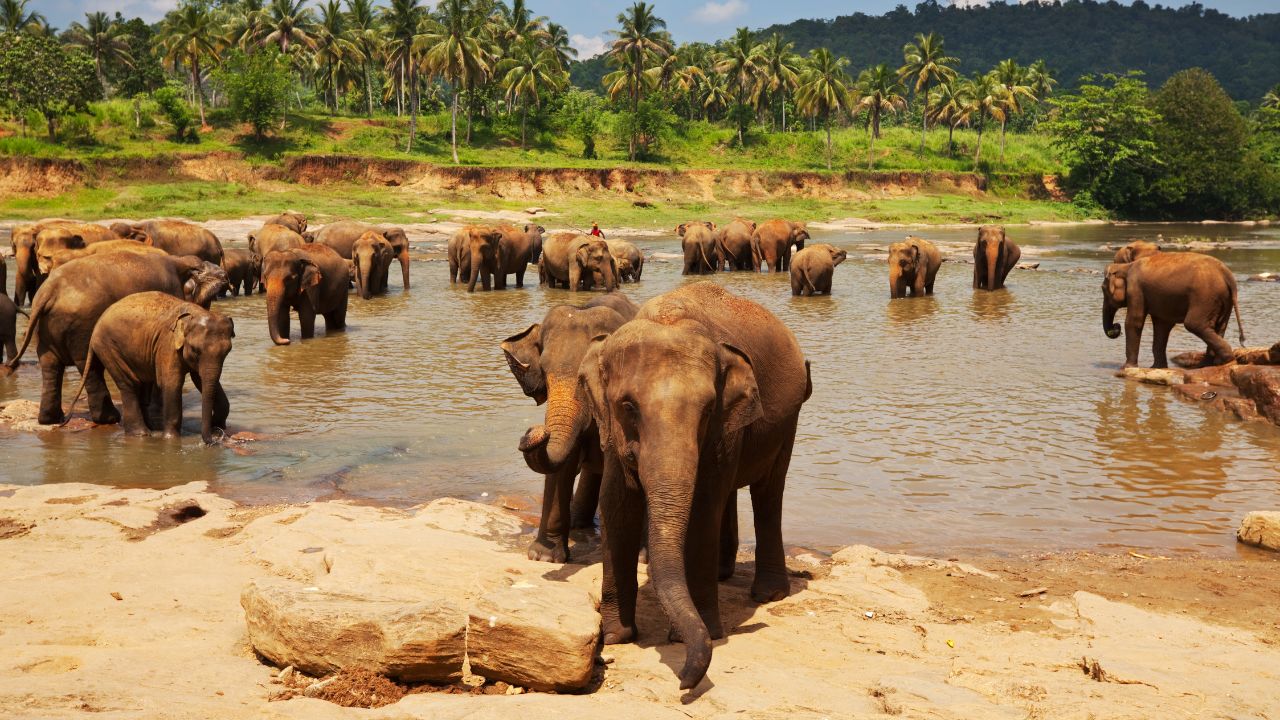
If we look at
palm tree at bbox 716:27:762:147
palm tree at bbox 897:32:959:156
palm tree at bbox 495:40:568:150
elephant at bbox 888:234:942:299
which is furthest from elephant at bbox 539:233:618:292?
palm tree at bbox 897:32:959:156

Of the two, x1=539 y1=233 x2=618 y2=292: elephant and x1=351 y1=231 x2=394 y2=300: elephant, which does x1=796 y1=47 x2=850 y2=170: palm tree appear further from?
x1=351 y1=231 x2=394 y2=300: elephant

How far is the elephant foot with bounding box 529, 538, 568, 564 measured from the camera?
23.5ft

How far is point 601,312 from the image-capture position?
283 inches

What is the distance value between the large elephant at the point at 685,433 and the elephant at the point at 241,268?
20.7m

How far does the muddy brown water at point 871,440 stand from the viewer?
9.12 meters

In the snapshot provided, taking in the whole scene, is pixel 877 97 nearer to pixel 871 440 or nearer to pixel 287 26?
pixel 287 26

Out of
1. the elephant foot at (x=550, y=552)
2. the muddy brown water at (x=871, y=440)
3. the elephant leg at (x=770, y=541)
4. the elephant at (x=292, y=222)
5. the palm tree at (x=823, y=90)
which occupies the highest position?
the palm tree at (x=823, y=90)

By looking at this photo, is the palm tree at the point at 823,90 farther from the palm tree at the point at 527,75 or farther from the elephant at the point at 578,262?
the elephant at the point at 578,262

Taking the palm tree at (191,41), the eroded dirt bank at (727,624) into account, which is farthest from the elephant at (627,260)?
the palm tree at (191,41)

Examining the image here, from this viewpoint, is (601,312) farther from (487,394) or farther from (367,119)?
(367,119)

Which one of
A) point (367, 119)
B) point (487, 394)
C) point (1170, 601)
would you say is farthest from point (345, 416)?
point (367, 119)

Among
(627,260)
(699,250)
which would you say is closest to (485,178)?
(699,250)

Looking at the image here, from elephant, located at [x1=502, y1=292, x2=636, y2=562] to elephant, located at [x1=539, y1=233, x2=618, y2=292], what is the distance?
729 inches

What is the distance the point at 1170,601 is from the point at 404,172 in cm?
5847
